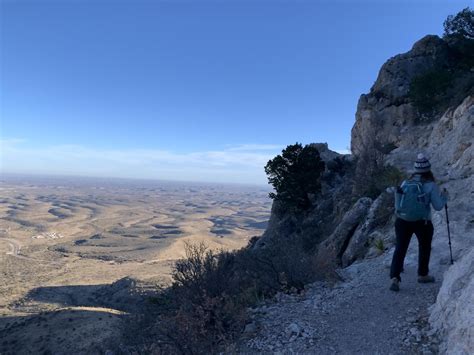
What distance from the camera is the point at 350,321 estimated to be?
5594 millimetres

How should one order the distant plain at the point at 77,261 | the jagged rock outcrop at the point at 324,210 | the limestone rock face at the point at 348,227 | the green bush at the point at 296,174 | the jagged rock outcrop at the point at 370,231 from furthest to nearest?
the green bush at the point at 296,174, the distant plain at the point at 77,261, the jagged rock outcrop at the point at 324,210, the limestone rock face at the point at 348,227, the jagged rock outcrop at the point at 370,231

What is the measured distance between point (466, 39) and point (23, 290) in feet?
171

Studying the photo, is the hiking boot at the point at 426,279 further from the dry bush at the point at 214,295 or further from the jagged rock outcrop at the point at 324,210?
the jagged rock outcrop at the point at 324,210

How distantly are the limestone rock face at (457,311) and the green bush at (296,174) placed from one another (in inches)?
753

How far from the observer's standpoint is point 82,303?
124 feet

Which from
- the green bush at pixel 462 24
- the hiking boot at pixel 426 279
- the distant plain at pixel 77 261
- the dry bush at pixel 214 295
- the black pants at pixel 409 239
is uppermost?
the green bush at pixel 462 24

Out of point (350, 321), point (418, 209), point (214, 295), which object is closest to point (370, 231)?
point (418, 209)

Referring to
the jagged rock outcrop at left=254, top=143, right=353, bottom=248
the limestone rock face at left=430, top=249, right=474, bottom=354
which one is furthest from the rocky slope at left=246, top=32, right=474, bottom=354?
the jagged rock outcrop at left=254, top=143, right=353, bottom=248

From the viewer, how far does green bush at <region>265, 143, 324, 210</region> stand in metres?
24.5

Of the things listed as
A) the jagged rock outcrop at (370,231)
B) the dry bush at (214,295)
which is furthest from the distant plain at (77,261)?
the dry bush at (214,295)

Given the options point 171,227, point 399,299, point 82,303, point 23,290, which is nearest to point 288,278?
point 399,299

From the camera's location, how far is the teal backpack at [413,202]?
5926 mm

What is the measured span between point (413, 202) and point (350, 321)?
2.21 m

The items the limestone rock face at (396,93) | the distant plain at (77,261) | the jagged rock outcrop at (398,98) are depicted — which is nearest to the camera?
the distant plain at (77,261)
